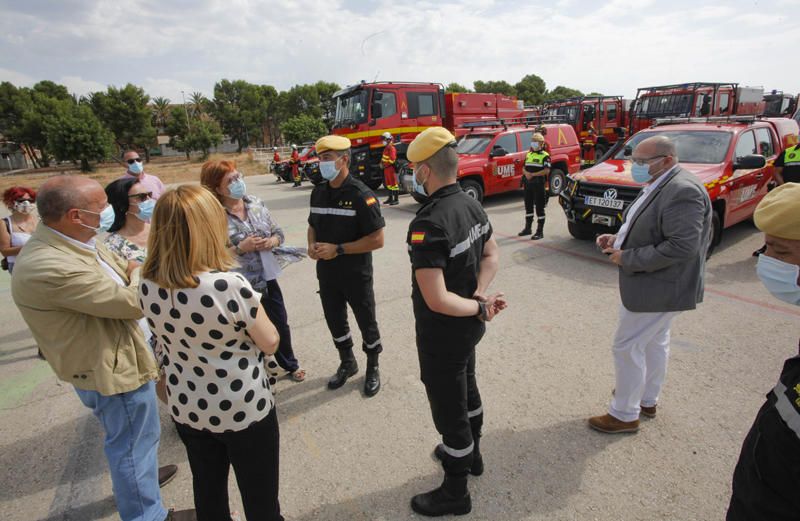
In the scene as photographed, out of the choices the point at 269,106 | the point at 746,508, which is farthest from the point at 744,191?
the point at 269,106

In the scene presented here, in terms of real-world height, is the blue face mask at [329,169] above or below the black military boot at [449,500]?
above

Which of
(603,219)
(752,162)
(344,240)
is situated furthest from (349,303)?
(752,162)

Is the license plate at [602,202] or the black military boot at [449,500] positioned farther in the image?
the license plate at [602,202]

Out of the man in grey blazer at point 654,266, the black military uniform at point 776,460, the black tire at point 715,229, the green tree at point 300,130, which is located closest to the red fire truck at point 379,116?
the black tire at point 715,229

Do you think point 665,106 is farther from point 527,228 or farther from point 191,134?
point 191,134

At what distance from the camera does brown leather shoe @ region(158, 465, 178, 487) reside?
2594 millimetres

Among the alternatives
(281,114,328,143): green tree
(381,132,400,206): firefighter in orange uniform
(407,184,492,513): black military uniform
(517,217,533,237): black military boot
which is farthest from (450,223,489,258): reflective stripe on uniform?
(281,114,328,143): green tree

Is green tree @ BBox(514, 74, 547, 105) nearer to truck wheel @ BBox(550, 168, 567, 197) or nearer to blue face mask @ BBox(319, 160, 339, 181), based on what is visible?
truck wheel @ BBox(550, 168, 567, 197)

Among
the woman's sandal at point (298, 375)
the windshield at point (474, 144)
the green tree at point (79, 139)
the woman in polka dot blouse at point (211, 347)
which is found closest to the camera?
the woman in polka dot blouse at point (211, 347)

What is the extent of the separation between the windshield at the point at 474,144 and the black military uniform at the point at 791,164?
585cm

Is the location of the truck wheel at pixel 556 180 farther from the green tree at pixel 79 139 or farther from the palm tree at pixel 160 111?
the palm tree at pixel 160 111

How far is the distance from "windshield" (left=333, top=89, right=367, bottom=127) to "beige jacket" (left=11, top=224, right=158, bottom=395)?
11.5 meters

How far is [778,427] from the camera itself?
1231mm

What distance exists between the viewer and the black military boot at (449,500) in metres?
2.21
